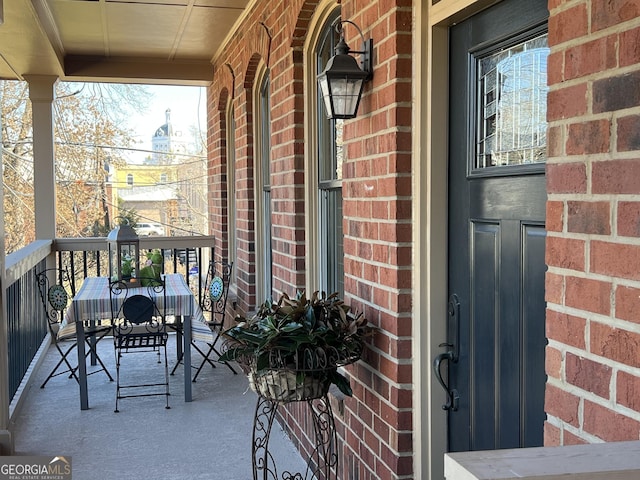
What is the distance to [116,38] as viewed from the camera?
623 cm

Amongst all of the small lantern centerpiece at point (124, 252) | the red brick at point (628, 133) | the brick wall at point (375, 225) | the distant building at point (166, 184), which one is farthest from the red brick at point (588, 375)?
the distant building at point (166, 184)

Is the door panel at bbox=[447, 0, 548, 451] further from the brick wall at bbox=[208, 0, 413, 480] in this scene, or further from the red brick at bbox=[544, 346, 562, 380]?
the red brick at bbox=[544, 346, 562, 380]

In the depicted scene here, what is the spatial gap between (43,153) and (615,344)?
22.4 ft

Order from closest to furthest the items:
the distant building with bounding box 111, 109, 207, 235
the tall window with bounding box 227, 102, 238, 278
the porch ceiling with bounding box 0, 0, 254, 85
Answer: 1. the porch ceiling with bounding box 0, 0, 254, 85
2. the tall window with bounding box 227, 102, 238, 278
3. the distant building with bounding box 111, 109, 207, 235

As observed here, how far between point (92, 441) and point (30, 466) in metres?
0.86

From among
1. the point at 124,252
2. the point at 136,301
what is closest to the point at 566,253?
the point at 136,301

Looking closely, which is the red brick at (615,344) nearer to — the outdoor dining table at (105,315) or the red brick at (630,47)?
the red brick at (630,47)

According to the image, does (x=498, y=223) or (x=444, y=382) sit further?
(x=444, y=382)

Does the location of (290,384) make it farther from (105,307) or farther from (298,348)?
(105,307)

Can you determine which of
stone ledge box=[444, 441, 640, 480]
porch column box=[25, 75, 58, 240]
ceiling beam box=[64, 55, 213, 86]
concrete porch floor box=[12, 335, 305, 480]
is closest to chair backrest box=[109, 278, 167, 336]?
concrete porch floor box=[12, 335, 305, 480]

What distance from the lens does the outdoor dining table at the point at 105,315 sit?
4.78m

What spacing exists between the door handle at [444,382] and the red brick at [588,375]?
92cm

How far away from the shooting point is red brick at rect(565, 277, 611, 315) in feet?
4.22

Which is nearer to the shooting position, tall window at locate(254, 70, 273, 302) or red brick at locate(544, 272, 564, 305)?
red brick at locate(544, 272, 564, 305)
